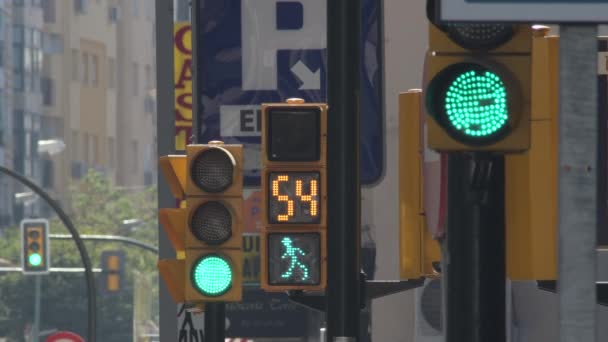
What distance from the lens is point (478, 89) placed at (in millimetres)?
7281

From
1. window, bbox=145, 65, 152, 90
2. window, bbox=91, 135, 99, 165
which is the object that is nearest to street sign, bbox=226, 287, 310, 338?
window, bbox=91, 135, 99, 165

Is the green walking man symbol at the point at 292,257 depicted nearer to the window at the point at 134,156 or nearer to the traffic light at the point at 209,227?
the traffic light at the point at 209,227

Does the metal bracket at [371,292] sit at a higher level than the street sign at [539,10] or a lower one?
lower

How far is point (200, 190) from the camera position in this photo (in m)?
13.6

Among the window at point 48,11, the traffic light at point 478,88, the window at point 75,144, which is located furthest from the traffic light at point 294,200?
the window at point 75,144

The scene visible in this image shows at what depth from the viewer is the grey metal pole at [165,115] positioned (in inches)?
723

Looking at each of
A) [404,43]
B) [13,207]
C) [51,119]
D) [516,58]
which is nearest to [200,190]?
[516,58]

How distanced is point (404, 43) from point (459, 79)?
21.9 meters

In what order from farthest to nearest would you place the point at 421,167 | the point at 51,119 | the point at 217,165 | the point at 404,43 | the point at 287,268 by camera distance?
the point at 51,119, the point at 404,43, the point at 217,165, the point at 287,268, the point at 421,167

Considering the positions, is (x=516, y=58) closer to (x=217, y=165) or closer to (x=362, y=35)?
(x=362, y=35)

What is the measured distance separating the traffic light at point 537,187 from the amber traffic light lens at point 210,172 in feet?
17.8

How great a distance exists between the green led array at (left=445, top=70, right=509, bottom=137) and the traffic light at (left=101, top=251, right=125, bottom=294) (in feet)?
154

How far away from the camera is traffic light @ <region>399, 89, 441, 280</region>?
33.8 feet

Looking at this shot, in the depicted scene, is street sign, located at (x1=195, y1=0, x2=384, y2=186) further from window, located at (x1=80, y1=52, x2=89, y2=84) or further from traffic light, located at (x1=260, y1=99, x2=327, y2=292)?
window, located at (x1=80, y1=52, x2=89, y2=84)
